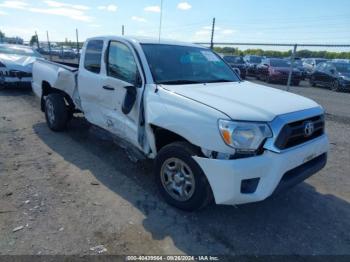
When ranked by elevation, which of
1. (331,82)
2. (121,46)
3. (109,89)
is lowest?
(331,82)

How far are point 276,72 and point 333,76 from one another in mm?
3050

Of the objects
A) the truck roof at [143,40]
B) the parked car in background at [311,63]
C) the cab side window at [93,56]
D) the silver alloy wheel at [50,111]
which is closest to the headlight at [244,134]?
the truck roof at [143,40]

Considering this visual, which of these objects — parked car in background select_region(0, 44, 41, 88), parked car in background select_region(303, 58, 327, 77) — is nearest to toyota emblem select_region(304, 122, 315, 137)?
parked car in background select_region(0, 44, 41, 88)

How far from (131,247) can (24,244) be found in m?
0.98

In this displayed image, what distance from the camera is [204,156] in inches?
120

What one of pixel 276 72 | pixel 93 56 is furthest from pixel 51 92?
pixel 276 72

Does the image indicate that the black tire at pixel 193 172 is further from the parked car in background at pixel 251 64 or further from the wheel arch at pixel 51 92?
the parked car in background at pixel 251 64

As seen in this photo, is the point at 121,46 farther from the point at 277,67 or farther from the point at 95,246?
the point at 277,67

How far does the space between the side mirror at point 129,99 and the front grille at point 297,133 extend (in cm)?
181

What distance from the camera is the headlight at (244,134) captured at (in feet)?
9.36

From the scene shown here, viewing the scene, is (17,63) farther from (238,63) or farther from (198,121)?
(238,63)

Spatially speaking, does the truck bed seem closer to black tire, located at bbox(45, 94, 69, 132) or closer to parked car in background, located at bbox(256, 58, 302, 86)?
black tire, located at bbox(45, 94, 69, 132)

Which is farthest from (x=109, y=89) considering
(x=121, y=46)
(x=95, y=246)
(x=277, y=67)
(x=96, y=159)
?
(x=277, y=67)

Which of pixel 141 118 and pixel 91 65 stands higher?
pixel 91 65
